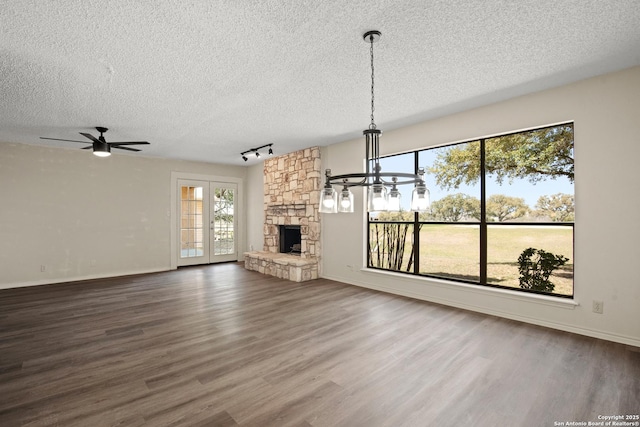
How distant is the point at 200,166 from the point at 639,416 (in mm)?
8191

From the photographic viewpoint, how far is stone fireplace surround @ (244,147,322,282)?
5.95 m

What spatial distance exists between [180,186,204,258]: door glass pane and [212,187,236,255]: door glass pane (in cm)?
38

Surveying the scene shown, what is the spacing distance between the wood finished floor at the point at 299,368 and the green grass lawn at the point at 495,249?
9.41 ft

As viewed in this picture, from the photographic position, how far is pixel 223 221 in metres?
8.08

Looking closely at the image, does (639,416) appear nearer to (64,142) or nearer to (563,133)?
→ (563,133)

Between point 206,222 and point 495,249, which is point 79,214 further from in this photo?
point 495,249

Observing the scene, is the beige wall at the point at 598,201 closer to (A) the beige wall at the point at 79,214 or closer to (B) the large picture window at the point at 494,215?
(B) the large picture window at the point at 494,215

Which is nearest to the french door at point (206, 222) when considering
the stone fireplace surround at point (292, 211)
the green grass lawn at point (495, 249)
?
the stone fireplace surround at point (292, 211)

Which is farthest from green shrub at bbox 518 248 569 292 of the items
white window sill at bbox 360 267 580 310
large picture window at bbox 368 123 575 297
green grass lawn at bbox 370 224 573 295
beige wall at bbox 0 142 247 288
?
beige wall at bbox 0 142 247 288

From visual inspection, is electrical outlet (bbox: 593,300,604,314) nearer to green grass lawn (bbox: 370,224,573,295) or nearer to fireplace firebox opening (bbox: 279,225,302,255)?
green grass lawn (bbox: 370,224,573,295)

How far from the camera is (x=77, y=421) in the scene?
5.93 ft

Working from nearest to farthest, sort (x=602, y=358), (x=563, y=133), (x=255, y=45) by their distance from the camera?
(x=255, y=45)
(x=602, y=358)
(x=563, y=133)

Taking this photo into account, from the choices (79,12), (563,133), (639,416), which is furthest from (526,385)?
(563,133)

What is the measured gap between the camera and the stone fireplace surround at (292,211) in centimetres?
595
